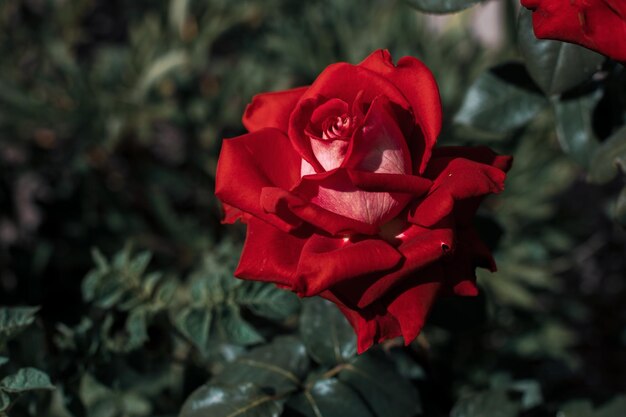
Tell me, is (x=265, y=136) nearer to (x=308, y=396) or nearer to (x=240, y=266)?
(x=240, y=266)

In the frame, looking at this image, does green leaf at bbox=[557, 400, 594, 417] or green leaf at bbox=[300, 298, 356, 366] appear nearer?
green leaf at bbox=[300, 298, 356, 366]

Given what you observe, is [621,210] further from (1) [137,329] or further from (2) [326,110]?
(1) [137,329]

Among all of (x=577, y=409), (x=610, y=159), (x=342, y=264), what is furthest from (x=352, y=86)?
(x=577, y=409)

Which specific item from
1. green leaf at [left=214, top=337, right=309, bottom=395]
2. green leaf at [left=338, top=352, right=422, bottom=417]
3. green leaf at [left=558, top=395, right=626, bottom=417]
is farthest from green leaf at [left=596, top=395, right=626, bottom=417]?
green leaf at [left=214, top=337, right=309, bottom=395]

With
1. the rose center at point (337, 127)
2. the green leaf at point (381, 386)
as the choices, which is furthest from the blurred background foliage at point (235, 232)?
the rose center at point (337, 127)

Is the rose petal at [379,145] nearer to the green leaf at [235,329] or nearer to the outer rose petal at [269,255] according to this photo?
the outer rose petal at [269,255]

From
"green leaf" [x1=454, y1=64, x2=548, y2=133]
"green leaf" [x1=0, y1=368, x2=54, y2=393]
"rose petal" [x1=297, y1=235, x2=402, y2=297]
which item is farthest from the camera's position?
"green leaf" [x1=454, y1=64, x2=548, y2=133]

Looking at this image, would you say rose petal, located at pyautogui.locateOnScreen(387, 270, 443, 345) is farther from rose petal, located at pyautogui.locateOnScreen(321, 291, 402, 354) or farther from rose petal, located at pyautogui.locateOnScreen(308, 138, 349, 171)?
rose petal, located at pyautogui.locateOnScreen(308, 138, 349, 171)
